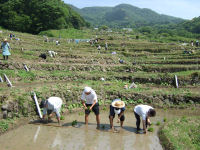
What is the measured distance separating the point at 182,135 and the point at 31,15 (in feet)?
239

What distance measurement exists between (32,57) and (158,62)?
15.2m

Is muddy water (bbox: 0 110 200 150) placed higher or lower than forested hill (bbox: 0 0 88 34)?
lower

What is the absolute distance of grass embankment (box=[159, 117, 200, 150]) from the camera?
8719 millimetres

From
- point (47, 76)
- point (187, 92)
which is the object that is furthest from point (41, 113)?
point (187, 92)

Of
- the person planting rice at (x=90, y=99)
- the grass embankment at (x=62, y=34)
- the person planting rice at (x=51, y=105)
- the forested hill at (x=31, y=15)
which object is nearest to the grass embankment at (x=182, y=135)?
the person planting rice at (x=90, y=99)

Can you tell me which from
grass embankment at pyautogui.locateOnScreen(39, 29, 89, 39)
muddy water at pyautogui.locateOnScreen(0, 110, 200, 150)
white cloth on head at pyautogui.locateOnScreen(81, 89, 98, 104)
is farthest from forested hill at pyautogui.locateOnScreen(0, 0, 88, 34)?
muddy water at pyautogui.locateOnScreen(0, 110, 200, 150)

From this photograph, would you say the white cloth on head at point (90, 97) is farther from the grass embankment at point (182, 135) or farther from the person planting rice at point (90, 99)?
the grass embankment at point (182, 135)

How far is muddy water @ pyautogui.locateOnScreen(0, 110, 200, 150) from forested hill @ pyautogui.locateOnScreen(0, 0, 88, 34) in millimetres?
66062

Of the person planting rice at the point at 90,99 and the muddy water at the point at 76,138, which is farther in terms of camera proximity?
the person planting rice at the point at 90,99

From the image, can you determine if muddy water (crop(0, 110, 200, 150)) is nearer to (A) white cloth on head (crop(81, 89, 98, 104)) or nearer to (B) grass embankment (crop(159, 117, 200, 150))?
(B) grass embankment (crop(159, 117, 200, 150))

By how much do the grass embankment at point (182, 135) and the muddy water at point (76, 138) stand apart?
445mm

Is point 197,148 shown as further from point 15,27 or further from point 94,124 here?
point 15,27

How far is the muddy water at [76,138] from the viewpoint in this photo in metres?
8.79

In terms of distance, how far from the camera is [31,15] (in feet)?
240
